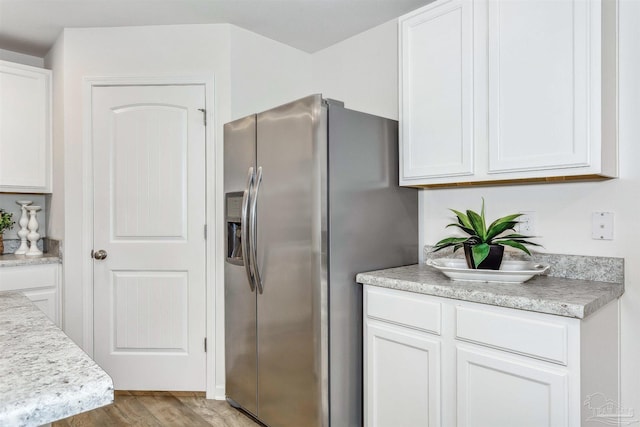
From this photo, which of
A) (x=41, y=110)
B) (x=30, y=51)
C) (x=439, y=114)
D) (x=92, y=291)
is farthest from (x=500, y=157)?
(x=30, y=51)

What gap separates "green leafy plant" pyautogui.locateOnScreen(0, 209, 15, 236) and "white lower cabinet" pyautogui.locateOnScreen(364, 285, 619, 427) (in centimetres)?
273

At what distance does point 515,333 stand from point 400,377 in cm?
59

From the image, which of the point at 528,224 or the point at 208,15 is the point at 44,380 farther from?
the point at 208,15

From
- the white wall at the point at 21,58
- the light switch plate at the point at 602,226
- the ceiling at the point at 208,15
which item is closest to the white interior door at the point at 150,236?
the ceiling at the point at 208,15

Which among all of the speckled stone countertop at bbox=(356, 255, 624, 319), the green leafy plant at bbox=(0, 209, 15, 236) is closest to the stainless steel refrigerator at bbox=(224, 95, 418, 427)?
the speckled stone countertop at bbox=(356, 255, 624, 319)

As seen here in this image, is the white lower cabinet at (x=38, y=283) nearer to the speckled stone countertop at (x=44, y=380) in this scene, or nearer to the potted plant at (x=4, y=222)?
the potted plant at (x=4, y=222)

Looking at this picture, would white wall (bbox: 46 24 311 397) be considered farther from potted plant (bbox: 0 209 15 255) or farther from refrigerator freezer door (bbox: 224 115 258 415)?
potted plant (bbox: 0 209 15 255)

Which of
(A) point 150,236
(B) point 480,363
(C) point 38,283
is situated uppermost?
(A) point 150,236

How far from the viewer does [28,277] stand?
2.70 meters

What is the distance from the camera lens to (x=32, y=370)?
805mm

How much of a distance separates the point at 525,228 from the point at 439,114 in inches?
28.0

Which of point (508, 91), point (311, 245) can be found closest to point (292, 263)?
point (311, 245)

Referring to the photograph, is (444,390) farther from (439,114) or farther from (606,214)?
(439,114)

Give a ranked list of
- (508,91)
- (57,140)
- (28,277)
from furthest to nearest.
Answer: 1. (57,140)
2. (28,277)
3. (508,91)
